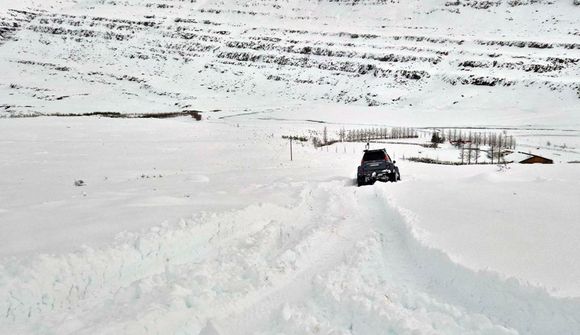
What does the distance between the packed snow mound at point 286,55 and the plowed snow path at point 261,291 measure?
2833 inches

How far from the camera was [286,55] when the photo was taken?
10944 cm

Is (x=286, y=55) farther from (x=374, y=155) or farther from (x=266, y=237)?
(x=266, y=237)

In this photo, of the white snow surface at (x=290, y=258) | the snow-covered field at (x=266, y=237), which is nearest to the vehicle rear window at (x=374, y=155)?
the snow-covered field at (x=266, y=237)

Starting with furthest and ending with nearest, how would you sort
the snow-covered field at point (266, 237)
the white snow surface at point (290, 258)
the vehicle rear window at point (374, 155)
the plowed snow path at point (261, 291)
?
the vehicle rear window at point (374, 155)
the snow-covered field at point (266, 237)
the white snow surface at point (290, 258)
the plowed snow path at point (261, 291)

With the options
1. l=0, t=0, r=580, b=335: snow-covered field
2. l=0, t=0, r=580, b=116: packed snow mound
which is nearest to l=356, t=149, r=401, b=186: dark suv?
l=0, t=0, r=580, b=335: snow-covered field

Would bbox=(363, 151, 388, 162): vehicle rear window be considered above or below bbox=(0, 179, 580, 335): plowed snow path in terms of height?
above

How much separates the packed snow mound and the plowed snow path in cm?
7196

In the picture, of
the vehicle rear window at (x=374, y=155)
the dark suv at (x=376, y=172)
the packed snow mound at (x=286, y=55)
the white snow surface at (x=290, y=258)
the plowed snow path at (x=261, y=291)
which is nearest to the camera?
the plowed snow path at (x=261, y=291)

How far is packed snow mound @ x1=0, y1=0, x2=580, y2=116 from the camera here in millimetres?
85125

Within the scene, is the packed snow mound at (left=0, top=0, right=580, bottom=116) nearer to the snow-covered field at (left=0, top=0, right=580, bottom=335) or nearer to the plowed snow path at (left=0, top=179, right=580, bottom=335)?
the snow-covered field at (left=0, top=0, right=580, bottom=335)

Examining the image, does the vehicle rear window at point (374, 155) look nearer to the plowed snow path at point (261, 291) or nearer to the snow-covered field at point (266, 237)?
the snow-covered field at point (266, 237)

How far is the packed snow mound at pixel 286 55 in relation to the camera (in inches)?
3351

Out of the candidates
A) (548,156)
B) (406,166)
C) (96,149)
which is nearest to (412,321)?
(406,166)

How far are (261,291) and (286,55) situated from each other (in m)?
105
